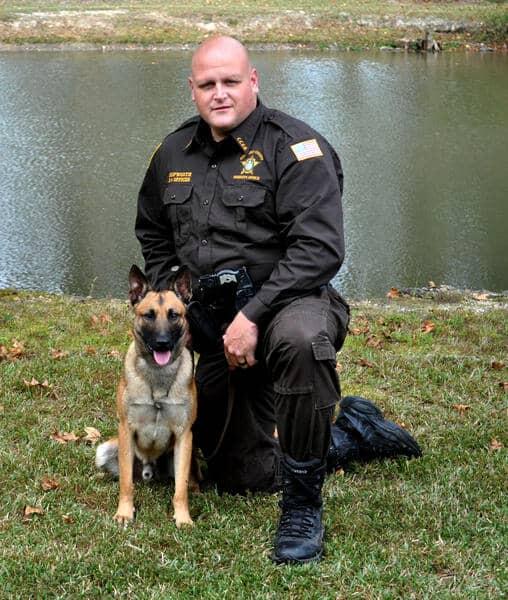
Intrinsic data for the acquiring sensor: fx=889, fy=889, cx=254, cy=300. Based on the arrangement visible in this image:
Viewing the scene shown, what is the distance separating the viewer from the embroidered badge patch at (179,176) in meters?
4.22

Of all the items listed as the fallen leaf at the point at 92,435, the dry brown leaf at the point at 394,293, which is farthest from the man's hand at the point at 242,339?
the dry brown leaf at the point at 394,293

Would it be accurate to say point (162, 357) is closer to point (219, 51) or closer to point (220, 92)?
point (220, 92)

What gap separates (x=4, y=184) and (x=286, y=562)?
39.1 feet

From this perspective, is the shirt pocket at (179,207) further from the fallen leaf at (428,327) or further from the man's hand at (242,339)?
the fallen leaf at (428,327)

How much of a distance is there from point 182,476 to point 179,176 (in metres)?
1.41

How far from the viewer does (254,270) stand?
4.07 metres

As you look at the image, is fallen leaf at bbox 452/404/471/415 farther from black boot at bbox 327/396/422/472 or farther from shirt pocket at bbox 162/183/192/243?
shirt pocket at bbox 162/183/192/243

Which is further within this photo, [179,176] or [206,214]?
[179,176]

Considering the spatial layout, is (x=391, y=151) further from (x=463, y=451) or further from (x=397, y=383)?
(x=463, y=451)

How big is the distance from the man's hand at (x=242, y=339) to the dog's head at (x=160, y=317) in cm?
29

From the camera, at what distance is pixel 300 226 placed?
12.5 ft

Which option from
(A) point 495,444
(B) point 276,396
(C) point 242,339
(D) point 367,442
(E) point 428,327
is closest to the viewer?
(B) point 276,396

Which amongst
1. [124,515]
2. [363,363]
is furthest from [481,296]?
[124,515]

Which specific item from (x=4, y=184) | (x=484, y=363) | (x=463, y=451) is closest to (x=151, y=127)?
(x=4, y=184)
